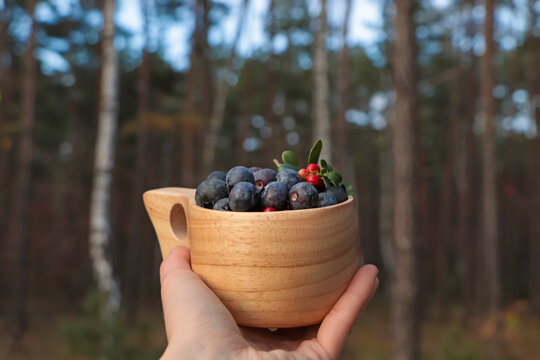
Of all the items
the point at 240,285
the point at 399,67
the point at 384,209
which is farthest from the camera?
the point at 384,209

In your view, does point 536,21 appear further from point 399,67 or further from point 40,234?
point 40,234

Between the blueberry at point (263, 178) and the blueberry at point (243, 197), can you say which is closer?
the blueberry at point (243, 197)

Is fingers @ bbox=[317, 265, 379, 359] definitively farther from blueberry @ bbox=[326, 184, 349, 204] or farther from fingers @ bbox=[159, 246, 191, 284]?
fingers @ bbox=[159, 246, 191, 284]

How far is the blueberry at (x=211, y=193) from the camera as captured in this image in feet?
5.01

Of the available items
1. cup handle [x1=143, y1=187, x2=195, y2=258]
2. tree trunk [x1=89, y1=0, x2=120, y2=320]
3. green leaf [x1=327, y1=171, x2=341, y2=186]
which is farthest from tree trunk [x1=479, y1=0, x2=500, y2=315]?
cup handle [x1=143, y1=187, x2=195, y2=258]

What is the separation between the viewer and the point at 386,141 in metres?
15.5

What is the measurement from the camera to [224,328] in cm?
130

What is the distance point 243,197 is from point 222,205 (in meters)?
0.10

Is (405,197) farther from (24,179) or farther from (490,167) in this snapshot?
(24,179)

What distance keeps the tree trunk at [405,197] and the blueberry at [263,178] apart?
2.80m

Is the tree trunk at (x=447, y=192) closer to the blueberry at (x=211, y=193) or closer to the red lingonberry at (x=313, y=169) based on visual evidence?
the red lingonberry at (x=313, y=169)

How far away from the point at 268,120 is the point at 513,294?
38.1 feet

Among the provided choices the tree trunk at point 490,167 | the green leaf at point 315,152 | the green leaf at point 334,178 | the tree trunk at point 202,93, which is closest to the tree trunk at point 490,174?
the tree trunk at point 490,167

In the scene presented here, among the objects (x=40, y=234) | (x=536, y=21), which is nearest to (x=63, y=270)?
(x=40, y=234)
